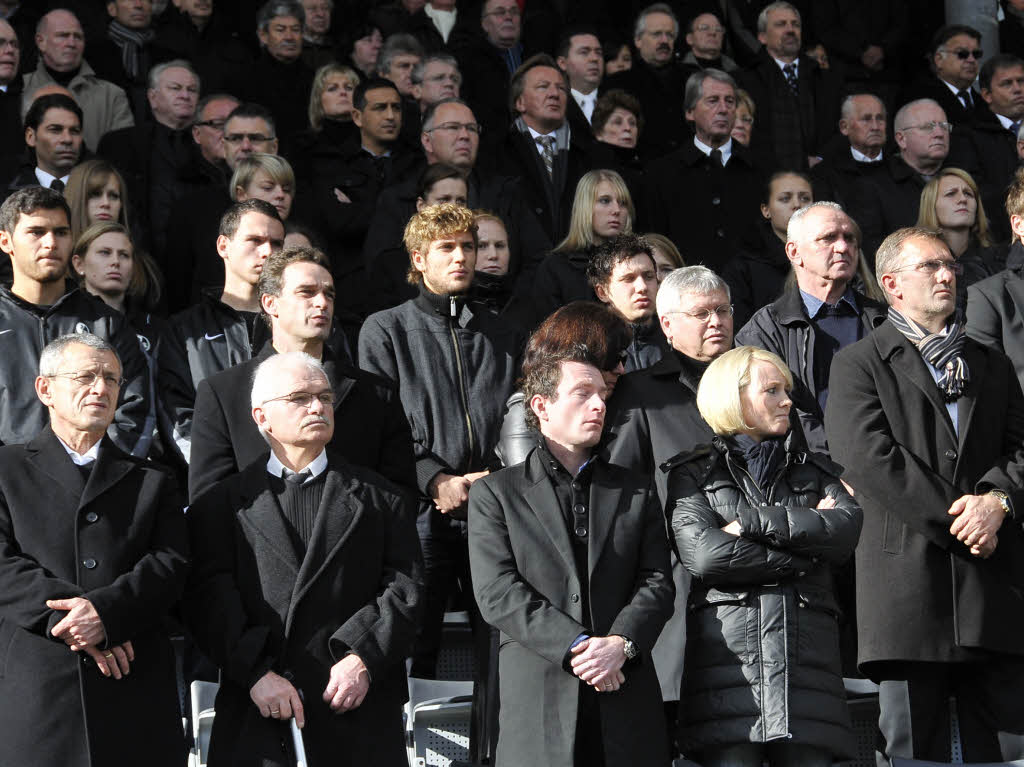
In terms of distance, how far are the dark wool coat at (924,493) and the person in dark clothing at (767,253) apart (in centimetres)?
210

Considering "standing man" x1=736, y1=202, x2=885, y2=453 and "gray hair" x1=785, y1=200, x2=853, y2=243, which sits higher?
"gray hair" x1=785, y1=200, x2=853, y2=243

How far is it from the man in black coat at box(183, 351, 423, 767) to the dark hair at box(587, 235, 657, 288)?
1.72 m

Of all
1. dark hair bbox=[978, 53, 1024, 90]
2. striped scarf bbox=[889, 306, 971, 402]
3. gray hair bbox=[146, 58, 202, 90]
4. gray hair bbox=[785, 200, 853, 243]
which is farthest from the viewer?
dark hair bbox=[978, 53, 1024, 90]

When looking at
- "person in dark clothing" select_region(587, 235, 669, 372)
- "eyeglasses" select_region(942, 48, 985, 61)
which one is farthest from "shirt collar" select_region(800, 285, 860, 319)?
"eyeglasses" select_region(942, 48, 985, 61)

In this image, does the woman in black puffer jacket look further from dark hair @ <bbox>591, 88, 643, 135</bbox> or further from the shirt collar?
dark hair @ <bbox>591, 88, 643, 135</bbox>

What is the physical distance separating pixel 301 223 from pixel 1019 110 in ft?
17.6

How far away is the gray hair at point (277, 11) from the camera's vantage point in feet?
33.0

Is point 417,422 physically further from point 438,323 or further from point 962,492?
point 962,492

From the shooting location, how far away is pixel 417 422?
20.0 ft

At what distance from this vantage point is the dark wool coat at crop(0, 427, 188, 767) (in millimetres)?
4617

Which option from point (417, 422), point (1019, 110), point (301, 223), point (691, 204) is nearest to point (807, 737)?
point (417, 422)

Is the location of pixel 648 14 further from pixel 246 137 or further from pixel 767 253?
pixel 246 137

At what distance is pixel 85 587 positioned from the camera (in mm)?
4703

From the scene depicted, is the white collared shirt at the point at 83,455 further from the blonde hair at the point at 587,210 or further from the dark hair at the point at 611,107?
the dark hair at the point at 611,107
